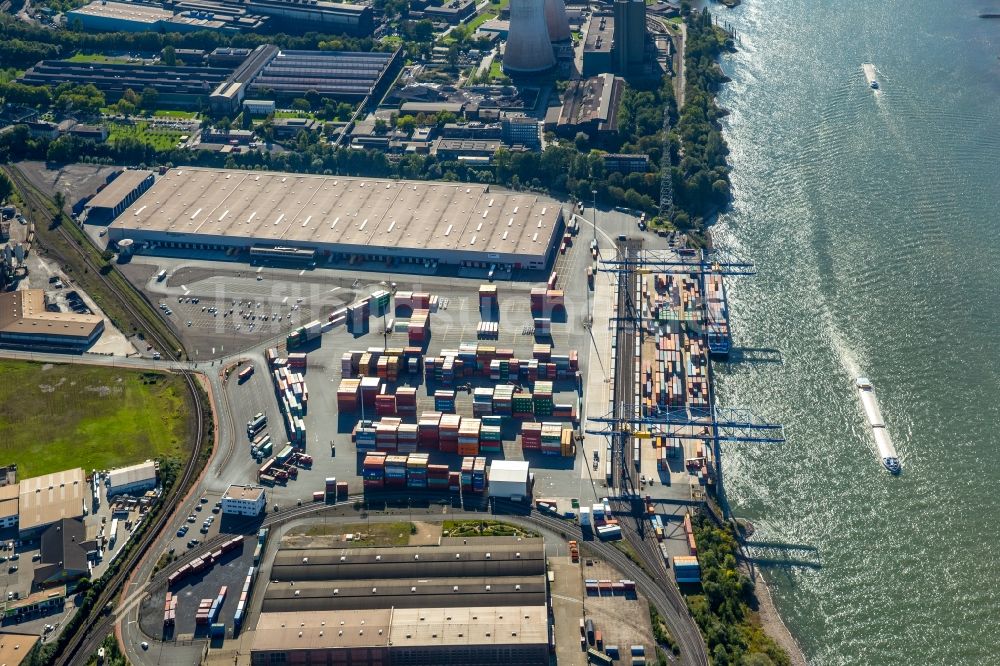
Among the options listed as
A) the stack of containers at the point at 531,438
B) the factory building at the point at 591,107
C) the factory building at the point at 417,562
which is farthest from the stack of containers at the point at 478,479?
the factory building at the point at 591,107

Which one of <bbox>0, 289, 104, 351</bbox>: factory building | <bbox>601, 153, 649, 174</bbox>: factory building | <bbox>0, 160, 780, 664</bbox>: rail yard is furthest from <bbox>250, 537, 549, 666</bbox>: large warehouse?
<bbox>601, 153, 649, 174</bbox>: factory building

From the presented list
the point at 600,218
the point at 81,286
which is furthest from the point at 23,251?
the point at 600,218

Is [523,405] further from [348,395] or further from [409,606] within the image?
[409,606]

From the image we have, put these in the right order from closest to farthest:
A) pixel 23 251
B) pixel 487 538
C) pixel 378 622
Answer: pixel 378 622 → pixel 487 538 → pixel 23 251

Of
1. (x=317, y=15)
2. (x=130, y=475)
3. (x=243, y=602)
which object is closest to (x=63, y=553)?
(x=130, y=475)

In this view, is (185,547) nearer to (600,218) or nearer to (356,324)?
(356,324)
